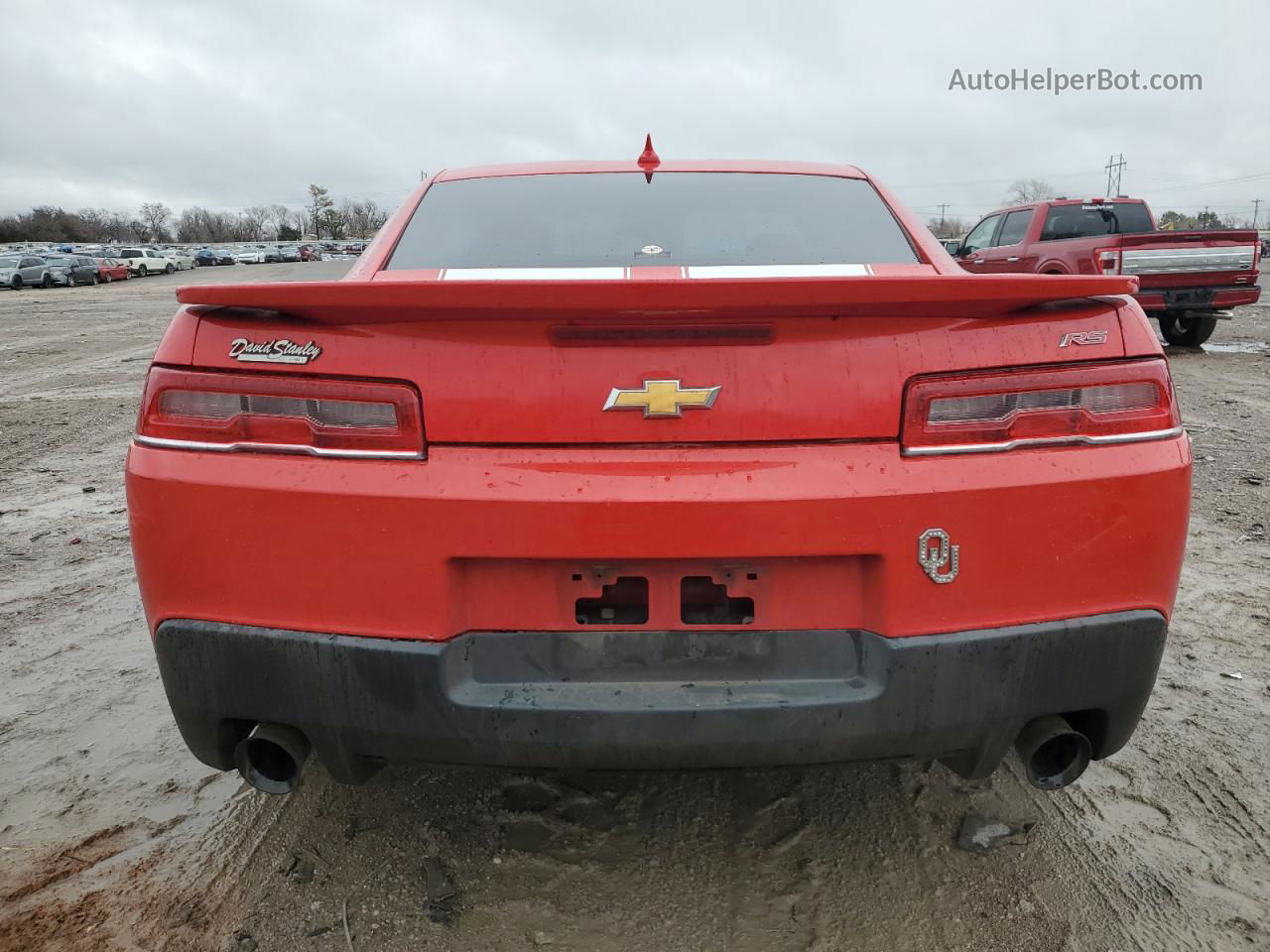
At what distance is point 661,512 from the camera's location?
5.03ft

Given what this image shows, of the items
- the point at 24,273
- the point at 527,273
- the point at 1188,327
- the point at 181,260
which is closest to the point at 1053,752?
the point at 527,273

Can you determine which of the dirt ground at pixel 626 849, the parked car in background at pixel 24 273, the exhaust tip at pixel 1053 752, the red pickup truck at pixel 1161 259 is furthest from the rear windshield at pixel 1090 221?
the parked car in background at pixel 24 273

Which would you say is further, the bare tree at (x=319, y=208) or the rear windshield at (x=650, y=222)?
the bare tree at (x=319, y=208)

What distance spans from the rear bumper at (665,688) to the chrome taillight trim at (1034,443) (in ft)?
1.09

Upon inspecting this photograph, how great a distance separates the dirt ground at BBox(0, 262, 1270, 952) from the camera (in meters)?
1.86

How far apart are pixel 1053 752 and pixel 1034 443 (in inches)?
26.1

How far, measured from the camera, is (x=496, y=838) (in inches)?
84.4

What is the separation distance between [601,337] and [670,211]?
1.12 meters

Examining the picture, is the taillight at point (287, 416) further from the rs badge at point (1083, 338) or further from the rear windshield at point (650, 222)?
the rs badge at point (1083, 338)

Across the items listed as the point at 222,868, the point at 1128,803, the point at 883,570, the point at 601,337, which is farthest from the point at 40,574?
the point at 1128,803

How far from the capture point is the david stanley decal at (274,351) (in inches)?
63.0

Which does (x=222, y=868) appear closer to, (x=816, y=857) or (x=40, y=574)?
(x=816, y=857)

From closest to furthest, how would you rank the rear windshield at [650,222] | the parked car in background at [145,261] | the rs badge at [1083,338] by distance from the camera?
the rs badge at [1083,338] → the rear windshield at [650,222] → the parked car in background at [145,261]

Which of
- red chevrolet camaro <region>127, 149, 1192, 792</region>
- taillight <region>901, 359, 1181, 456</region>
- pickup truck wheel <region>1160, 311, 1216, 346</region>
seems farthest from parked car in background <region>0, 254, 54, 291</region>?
taillight <region>901, 359, 1181, 456</region>
